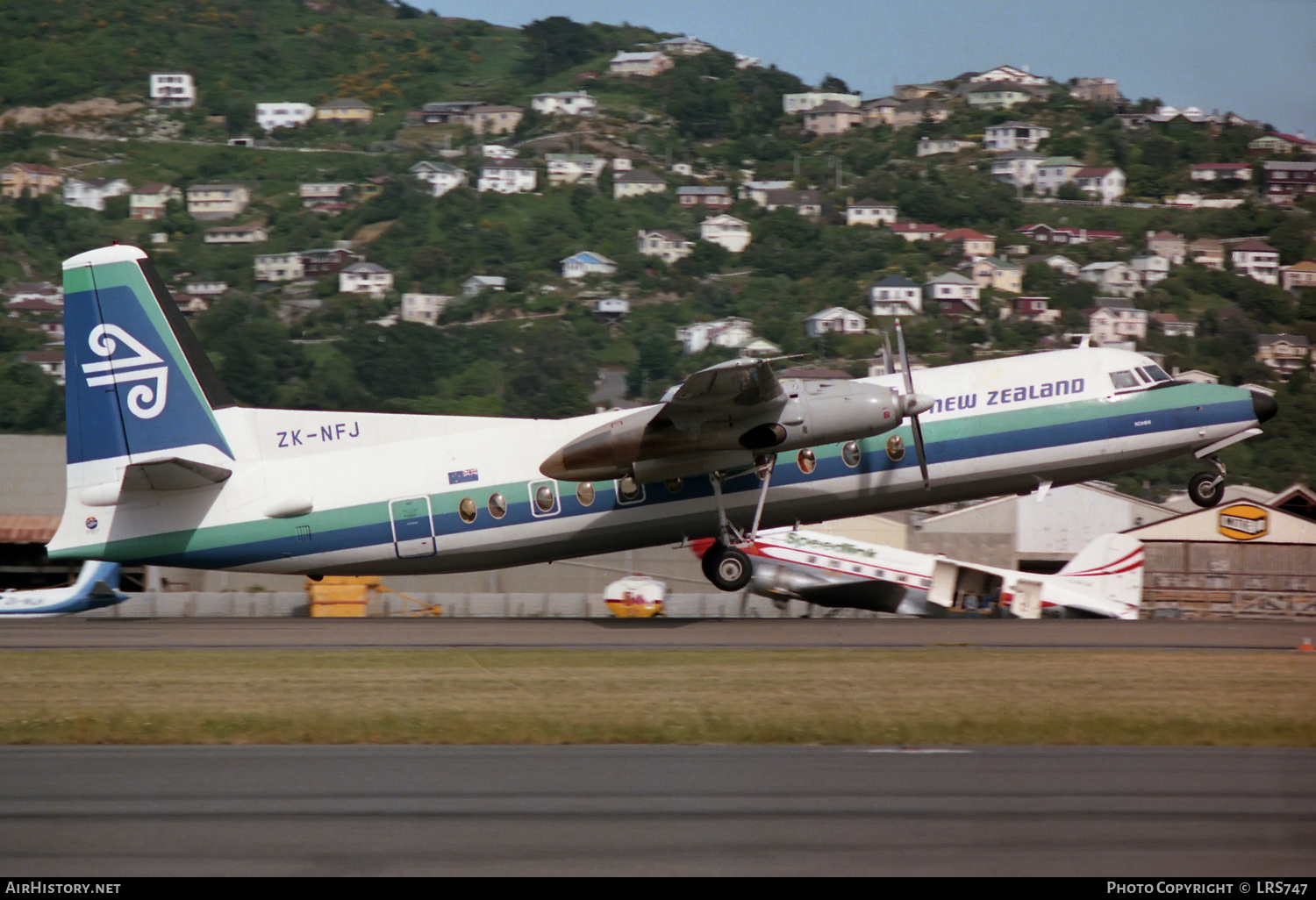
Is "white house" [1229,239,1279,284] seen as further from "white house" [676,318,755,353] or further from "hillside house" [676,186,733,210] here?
"hillside house" [676,186,733,210]

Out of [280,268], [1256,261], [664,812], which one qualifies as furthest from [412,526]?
[280,268]

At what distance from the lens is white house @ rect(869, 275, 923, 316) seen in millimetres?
105062

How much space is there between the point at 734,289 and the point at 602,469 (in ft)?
347

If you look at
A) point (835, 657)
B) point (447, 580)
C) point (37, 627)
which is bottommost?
point (447, 580)

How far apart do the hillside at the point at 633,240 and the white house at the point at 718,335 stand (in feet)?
5.33

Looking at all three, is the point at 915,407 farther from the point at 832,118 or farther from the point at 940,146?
the point at 832,118

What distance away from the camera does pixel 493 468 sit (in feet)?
77.7

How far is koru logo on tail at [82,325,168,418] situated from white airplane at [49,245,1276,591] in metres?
0.03

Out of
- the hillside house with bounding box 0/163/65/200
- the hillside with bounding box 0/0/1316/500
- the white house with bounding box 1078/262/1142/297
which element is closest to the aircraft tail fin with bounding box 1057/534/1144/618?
the hillside with bounding box 0/0/1316/500

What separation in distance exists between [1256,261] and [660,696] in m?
87.1

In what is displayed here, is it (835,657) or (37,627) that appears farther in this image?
(37,627)

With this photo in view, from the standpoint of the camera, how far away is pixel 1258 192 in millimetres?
114750

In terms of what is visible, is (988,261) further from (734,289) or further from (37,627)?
(37,627)
